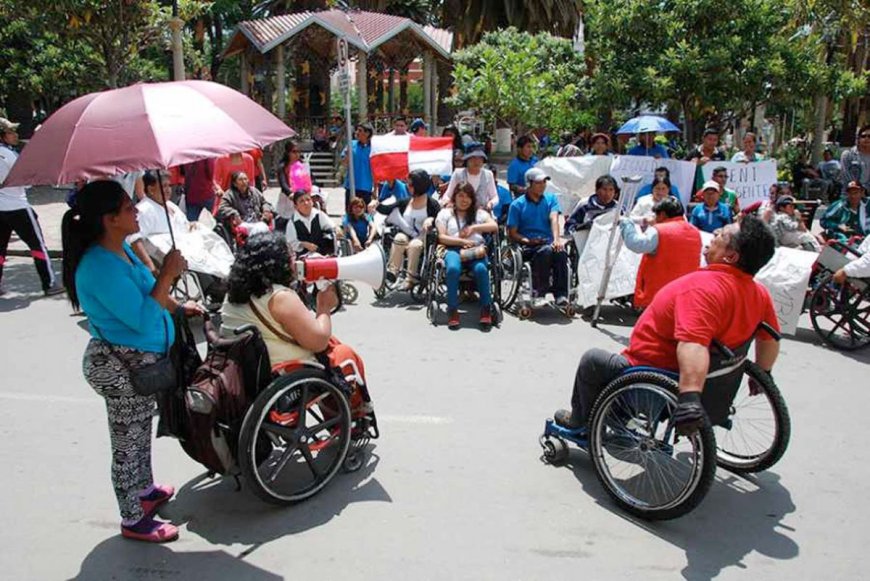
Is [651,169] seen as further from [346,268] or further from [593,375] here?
[346,268]

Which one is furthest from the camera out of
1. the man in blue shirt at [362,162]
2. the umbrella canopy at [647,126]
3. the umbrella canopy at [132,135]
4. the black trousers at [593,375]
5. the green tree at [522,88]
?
the green tree at [522,88]

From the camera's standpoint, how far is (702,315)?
3439 millimetres

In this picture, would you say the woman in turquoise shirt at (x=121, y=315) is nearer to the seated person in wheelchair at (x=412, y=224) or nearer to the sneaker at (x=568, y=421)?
the sneaker at (x=568, y=421)

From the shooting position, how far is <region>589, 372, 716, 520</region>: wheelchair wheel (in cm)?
341

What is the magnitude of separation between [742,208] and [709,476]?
249 inches

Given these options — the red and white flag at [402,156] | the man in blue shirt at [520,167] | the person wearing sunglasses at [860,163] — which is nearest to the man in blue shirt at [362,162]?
the red and white flag at [402,156]

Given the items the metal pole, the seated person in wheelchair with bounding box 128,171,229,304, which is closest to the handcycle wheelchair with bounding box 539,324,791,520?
the seated person in wheelchair with bounding box 128,171,229,304

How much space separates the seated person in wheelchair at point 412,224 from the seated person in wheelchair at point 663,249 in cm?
261

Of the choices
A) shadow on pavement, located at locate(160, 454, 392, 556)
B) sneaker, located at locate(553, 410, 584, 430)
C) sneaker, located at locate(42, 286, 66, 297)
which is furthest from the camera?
sneaker, located at locate(42, 286, 66, 297)

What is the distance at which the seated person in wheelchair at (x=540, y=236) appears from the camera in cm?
761

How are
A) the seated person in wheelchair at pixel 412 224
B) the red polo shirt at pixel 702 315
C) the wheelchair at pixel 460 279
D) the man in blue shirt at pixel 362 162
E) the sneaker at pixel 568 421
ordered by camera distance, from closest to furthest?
the red polo shirt at pixel 702 315 → the sneaker at pixel 568 421 → the wheelchair at pixel 460 279 → the seated person in wheelchair at pixel 412 224 → the man in blue shirt at pixel 362 162

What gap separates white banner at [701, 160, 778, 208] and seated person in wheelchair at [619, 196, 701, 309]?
3.18m

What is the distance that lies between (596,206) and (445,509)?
4706 mm

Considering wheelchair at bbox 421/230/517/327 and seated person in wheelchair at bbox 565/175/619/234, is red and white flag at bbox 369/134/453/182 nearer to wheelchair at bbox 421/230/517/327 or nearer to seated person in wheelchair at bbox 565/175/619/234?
wheelchair at bbox 421/230/517/327
